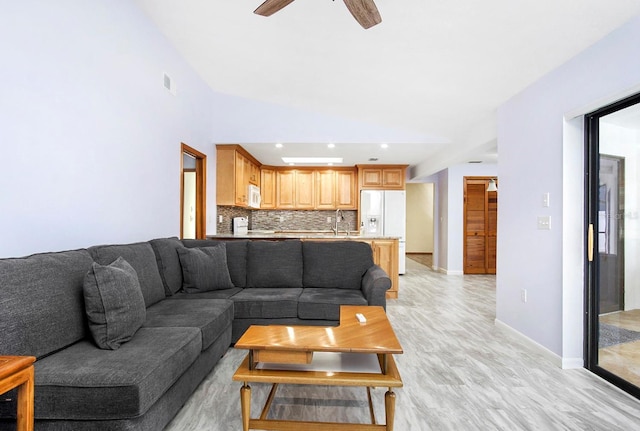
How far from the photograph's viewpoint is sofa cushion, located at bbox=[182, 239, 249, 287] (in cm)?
336

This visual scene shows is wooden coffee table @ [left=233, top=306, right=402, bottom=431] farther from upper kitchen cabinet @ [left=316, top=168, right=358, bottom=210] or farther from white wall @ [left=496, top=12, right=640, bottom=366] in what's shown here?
upper kitchen cabinet @ [left=316, top=168, right=358, bottom=210]

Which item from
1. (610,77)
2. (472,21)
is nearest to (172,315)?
(472,21)

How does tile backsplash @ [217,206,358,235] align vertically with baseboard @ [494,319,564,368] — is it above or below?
A: above

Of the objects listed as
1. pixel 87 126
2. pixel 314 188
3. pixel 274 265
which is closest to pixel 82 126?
pixel 87 126

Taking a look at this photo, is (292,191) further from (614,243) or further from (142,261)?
(614,243)

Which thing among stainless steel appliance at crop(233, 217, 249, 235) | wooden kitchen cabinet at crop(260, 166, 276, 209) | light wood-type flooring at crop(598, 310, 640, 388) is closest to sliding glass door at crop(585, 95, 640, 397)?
light wood-type flooring at crop(598, 310, 640, 388)

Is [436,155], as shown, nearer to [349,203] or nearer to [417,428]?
[349,203]

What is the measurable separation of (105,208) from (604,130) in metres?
3.83

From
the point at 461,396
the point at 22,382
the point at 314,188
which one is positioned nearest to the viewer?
the point at 22,382

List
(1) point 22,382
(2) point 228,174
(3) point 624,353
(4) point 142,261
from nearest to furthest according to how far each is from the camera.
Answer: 1. (1) point 22,382
2. (3) point 624,353
3. (4) point 142,261
4. (2) point 228,174

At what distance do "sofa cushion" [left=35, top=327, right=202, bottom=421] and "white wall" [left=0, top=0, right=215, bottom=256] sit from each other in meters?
0.80

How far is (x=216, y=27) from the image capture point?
3.14 m

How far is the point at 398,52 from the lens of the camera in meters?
3.00

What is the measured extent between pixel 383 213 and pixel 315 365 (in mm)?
5155
